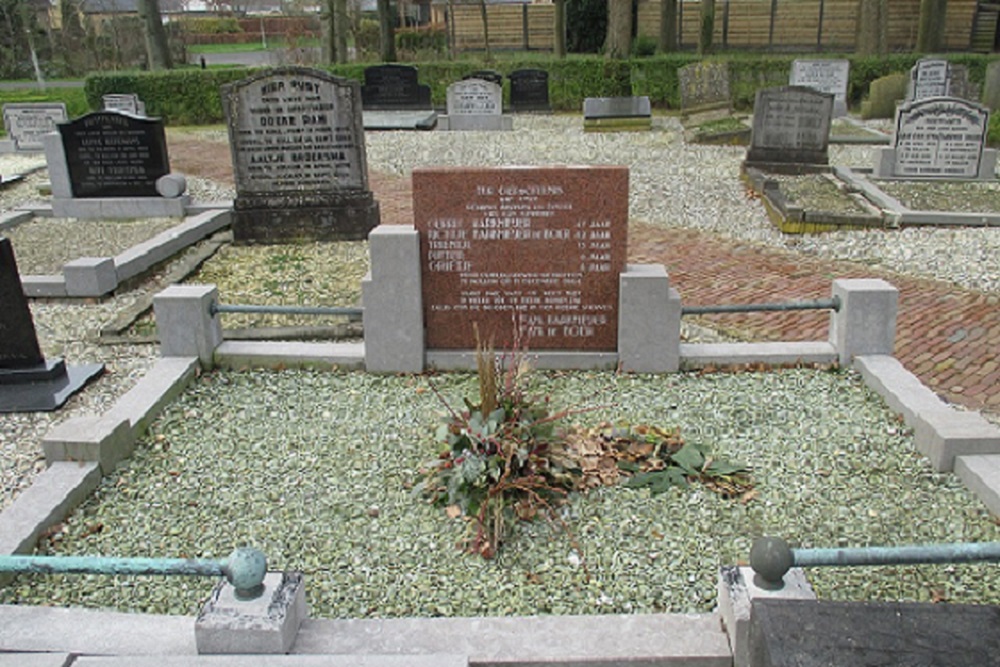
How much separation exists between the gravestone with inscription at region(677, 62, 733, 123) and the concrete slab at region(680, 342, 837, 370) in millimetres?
13828

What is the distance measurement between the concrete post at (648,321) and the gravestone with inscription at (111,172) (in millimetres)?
7859

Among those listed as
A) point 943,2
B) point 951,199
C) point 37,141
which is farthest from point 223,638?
point 943,2

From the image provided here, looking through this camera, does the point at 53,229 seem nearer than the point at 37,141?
Yes

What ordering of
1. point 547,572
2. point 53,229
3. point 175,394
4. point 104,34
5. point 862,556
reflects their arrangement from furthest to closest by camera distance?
point 104,34
point 53,229
point 175,394
point 547,572
point 862,556

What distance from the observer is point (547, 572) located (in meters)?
3.98

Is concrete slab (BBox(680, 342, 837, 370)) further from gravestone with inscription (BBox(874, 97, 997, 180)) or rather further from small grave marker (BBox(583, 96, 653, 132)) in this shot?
small grave marker (BBox(583, 96, 653, 132))

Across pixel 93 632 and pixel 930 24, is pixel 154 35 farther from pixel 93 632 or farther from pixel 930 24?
pixel 93 632

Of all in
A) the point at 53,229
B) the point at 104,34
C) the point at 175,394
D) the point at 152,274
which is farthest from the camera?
the point at 104,34

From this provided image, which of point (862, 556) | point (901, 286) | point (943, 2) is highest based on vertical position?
point (943, 2)

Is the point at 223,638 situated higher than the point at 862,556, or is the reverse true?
the point at 862,556

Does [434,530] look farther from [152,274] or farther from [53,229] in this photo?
[53,229]

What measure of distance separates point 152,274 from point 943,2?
94.2 ft

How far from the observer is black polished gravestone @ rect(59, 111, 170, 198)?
11.5m

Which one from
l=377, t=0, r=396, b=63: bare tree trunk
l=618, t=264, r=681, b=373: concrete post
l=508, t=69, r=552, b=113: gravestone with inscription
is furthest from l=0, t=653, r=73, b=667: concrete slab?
l=377, t=0, r=396, b=63: bare tree trunk
